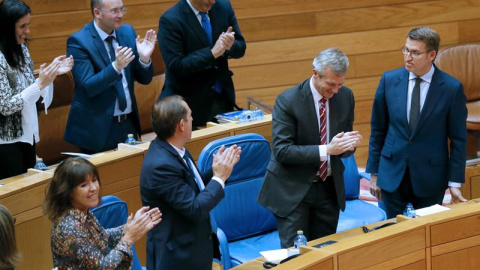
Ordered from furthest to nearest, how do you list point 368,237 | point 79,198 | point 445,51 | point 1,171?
point 445,51 → point 1,171 → point 368,237 → point 79,198

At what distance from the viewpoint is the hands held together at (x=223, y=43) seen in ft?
15.3

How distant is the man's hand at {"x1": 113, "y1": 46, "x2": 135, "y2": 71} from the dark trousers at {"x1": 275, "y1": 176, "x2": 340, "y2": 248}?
131cm

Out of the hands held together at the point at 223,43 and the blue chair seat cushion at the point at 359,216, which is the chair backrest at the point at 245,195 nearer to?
the blue chair seat cushion at the point at 359,216

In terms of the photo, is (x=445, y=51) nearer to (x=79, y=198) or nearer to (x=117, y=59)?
(x=117, y=59)

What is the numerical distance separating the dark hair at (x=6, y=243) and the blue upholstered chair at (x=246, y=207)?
1.59m

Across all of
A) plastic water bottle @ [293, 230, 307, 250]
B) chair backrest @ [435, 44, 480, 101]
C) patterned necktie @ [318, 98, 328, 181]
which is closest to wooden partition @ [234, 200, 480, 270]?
plastic water bottle @ [293, 230, 307, 250]

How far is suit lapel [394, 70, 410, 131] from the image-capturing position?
386 cm

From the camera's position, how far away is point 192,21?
190 inches

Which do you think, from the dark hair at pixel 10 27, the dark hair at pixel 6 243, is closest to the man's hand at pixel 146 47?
the dark hair at pixel 10 27

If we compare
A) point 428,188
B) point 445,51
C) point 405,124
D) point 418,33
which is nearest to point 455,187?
point 428,188

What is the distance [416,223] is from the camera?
342 centimetres

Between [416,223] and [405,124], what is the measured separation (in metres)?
0.62

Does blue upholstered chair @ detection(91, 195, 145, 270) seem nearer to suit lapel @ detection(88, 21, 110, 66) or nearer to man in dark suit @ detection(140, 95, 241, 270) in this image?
man in dark suit @ detection(140, 95, 241, 270)

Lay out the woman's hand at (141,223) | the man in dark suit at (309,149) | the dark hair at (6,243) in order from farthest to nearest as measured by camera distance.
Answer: the man in dark suit at (309,149), the woman's hand at (141,223), the dark hair at (6,243)
